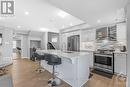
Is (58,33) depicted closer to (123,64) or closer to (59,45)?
(59,45)

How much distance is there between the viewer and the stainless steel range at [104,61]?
4086mm

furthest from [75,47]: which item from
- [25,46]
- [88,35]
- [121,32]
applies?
[25,46]

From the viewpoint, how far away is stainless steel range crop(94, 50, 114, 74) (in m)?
4.09

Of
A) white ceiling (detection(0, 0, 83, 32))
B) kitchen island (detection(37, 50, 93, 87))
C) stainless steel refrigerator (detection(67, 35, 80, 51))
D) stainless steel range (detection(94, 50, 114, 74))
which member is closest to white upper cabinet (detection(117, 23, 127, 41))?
stainless steel range (detection(94, 50, 114, 74))

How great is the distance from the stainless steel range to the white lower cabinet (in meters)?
0.17

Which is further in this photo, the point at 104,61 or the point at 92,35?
the point at 92,35

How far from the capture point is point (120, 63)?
3949 millimetres

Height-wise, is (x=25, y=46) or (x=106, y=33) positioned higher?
(x=106, y=33)

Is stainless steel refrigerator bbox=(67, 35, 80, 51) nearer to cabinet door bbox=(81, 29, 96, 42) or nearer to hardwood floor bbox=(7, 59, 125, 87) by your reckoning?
cabinet door bbox=(81, 29, 96, 42)

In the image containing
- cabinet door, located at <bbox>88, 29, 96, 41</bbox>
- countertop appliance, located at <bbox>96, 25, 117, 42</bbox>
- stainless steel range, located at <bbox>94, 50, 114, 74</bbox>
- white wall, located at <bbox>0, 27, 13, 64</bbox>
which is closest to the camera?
stainless steel range, located at <bbox>94, 50, 114, 74</bbox>

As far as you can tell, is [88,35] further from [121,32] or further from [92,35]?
[121,32]

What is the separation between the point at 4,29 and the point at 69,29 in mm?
4189

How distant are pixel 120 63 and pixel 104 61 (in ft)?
2.10

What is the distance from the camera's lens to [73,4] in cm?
262
